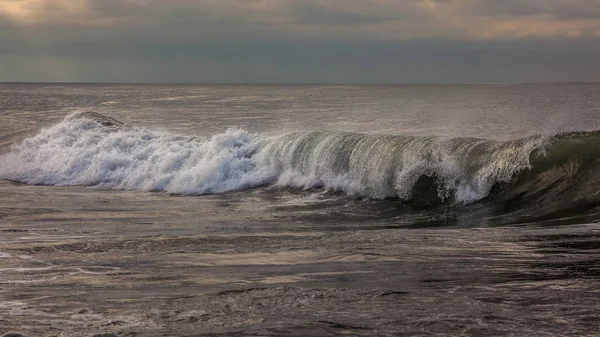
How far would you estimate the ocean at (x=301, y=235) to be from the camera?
7.05 m

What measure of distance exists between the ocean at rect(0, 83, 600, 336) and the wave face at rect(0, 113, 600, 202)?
6cm

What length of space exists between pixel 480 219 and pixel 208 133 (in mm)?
25902

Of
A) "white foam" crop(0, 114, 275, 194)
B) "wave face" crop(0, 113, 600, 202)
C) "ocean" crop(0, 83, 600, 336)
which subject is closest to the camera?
"ocean" crop(0, 83, 600, 336)

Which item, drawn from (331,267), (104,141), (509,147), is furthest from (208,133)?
(331,267)

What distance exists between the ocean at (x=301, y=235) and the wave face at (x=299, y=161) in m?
0.06

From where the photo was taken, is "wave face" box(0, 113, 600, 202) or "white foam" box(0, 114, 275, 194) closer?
"wave face" box(0, 113, 600, 202)

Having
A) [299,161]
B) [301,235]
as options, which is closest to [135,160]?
[299,161]

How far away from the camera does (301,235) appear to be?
12.5 metres

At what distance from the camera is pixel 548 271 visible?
28.1 feet

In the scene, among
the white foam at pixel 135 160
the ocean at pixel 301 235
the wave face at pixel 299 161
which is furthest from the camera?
the white foam at pixel 135 160

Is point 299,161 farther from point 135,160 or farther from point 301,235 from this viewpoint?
point 301,235

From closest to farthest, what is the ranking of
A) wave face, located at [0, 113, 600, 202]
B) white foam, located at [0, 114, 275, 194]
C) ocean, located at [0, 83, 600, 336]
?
1. ocean, located at [0, 83, 600, 336]
2. wave face, located at [0, 113, 600, 202]
3. white foam, located at [0, 114, 275, 194]

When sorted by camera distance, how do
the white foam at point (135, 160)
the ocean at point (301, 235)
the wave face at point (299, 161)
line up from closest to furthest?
the ocean at point (301, 235), the wave face at point (299, 161), the white foam at point (135, 160)

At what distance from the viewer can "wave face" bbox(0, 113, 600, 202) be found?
659 inches
